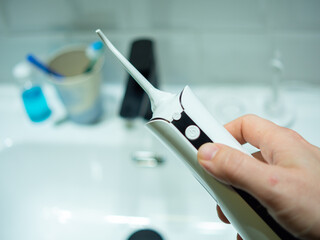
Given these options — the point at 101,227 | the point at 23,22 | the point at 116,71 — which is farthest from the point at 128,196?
the point at 23,22

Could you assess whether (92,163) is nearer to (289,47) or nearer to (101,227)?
(101,227)

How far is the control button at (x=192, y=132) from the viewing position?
254mm

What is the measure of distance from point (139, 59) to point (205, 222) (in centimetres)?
25

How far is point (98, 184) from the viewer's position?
18.6 inches

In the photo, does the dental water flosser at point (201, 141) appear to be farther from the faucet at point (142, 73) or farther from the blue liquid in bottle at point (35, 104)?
the blue liquid in bottle at point (35, 104)

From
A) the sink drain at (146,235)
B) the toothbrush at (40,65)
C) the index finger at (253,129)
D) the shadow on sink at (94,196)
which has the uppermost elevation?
the toothbrush at (40,65)

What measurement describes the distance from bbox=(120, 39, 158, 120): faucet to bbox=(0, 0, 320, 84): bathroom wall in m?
0.04

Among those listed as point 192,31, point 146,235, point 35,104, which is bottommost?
point 146,235

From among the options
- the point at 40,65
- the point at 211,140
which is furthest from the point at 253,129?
the point at 40,65

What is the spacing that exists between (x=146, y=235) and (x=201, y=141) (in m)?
0.24

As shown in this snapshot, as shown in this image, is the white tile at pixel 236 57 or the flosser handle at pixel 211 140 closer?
the flosser handle at pixel 211 140

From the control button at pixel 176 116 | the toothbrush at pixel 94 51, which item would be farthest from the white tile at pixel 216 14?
the control button at pixel 176 116

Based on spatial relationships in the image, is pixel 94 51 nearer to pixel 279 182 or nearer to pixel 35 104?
pixel 35 104

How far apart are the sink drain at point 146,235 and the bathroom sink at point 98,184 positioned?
0.04 ft
